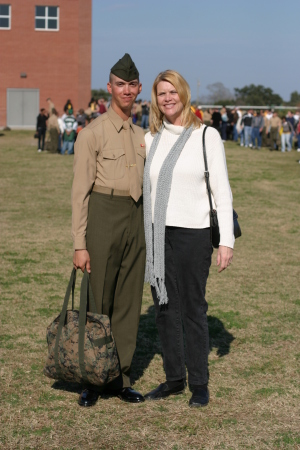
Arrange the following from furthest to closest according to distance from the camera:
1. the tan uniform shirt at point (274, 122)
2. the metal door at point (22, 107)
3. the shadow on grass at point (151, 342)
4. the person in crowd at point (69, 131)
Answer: the metal door at point (22, 107)
the tan uniform shirt at point (274, 122)
the person in crowd at point (69, 131)
the shadow on grass at point (151, 342)

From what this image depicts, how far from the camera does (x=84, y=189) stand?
176 inches

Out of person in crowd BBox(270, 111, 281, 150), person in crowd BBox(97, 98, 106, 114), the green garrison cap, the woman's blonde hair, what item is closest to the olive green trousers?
the woman's blonde hair

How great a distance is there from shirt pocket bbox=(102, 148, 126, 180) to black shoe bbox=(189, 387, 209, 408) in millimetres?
1481

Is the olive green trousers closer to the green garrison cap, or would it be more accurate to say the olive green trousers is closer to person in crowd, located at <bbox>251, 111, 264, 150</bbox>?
the green garrison cap

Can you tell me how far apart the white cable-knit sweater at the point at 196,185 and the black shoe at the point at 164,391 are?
1069mm

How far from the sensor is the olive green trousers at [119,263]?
457cm

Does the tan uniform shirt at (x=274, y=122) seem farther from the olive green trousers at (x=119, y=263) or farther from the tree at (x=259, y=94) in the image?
the tree at (x=259, y=94)

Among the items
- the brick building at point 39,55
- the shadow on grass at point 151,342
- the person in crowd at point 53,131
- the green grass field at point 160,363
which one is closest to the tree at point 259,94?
the brick building at point 39,55

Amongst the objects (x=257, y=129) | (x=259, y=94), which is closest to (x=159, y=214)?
(x=257, y=129)

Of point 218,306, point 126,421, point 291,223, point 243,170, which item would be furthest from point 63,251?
point 243,170

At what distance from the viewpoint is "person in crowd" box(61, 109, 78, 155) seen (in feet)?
80.5

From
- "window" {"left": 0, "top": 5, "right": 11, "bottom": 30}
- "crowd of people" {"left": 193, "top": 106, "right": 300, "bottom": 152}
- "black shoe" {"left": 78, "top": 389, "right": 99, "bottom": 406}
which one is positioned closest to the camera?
"black shoe" {"left": 78, "top": 389, "right": 99, "bottom": 406}

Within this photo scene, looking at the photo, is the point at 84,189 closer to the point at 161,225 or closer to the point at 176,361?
the point at 161,225

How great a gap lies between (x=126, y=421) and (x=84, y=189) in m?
1.43
